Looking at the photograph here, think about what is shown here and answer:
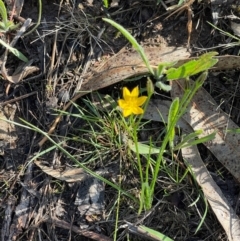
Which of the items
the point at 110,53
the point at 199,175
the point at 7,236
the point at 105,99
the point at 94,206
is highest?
the point at 110,53

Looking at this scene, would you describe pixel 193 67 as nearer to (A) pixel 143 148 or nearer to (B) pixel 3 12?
(A) pixel 143 148

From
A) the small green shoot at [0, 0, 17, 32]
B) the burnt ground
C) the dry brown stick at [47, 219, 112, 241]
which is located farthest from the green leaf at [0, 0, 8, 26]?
the dry brown stick at [47, 219, 112, 241]

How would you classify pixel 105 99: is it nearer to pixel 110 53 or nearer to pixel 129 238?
pixel 110 53

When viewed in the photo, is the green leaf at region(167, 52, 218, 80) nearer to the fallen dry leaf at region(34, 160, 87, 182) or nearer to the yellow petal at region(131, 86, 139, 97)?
the yellow petal at region(131, 86, 139, 97)

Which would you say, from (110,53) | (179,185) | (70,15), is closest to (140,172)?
(179,185)

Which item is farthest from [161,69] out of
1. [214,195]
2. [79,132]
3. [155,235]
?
[155,235]

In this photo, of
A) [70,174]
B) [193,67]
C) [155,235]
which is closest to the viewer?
[193,67]
